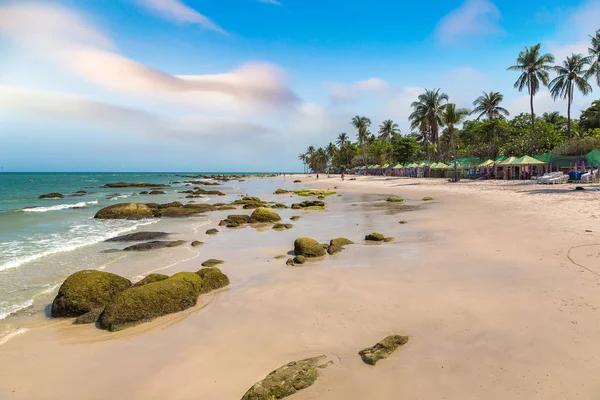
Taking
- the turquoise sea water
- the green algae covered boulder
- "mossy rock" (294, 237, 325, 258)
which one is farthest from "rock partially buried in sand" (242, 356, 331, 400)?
the turquoise sea water

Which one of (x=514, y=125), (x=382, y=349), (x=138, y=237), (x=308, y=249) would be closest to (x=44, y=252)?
(x=138, y=237)

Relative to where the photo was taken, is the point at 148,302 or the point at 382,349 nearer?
the point at 382,349

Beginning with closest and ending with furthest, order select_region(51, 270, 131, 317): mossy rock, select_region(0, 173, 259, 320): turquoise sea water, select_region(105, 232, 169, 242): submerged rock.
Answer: select_region(51, 270, 131, 317): mossy rock < select_region(0, 173, 259, 320): turquoise sea water < select_region(105, 232, 169, 242): submerged rock

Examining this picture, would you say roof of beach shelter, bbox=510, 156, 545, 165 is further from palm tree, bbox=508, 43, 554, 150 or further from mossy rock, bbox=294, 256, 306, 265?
mossy rock, bbox=294, 256, 306, 265

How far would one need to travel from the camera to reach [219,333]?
243 inches

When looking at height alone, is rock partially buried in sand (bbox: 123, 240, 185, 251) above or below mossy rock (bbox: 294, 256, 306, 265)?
below

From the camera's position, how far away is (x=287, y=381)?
4363 mm

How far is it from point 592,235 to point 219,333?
1188 cm

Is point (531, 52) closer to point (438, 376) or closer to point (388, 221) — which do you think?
point (388, 221)

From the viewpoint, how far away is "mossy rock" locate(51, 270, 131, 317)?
24.0ft

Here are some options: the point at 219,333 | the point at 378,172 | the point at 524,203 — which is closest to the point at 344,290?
the point at 219,333

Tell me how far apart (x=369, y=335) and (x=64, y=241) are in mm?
15601

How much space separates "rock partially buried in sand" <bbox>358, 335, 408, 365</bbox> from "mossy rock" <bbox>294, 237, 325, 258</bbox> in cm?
573

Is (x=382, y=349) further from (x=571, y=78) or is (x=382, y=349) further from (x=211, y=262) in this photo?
(x=571, y=78)
